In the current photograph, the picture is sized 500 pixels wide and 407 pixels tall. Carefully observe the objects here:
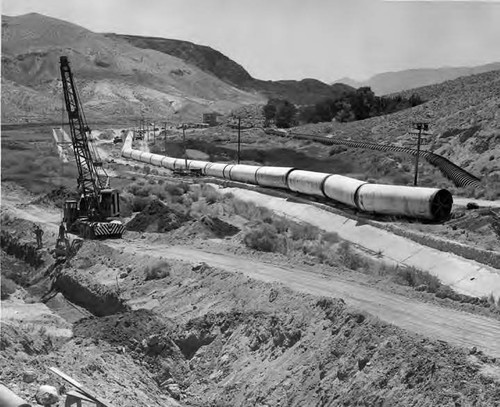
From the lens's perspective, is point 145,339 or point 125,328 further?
point 125,328

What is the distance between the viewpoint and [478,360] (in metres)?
16.4

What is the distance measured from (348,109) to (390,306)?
122 metres

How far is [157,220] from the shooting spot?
43250mm

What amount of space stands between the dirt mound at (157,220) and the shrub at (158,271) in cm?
996

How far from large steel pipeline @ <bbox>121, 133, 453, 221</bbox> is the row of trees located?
79411 mm

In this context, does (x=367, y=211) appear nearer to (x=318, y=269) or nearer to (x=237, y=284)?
(x=318, y=269)

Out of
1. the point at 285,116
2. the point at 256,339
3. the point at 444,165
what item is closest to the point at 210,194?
the point at 444,165

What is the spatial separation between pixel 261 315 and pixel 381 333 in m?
5.37

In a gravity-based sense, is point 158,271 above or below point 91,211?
below

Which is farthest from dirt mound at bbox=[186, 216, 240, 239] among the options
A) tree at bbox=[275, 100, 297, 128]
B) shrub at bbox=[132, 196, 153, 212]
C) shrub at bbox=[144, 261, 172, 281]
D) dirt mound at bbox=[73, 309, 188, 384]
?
tree at bbox=[275, 100, 297, 128]

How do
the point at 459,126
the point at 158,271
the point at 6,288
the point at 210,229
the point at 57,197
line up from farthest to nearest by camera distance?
the point at 459,126, the point at 57,197, the point at 210,229, the point at 6,288, the point at 158,271

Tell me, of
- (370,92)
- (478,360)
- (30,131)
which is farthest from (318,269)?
(30,131)

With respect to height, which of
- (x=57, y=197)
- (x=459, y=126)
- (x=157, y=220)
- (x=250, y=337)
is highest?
(x=459, y=126)

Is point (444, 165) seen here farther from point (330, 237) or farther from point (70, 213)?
point (70, 213)
